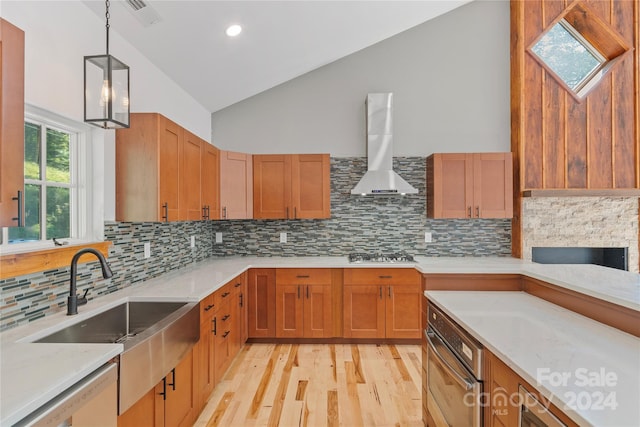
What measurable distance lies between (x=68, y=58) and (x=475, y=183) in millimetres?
3762

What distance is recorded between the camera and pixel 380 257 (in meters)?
3.76

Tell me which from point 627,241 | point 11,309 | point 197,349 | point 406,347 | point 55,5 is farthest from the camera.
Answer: point 627,241

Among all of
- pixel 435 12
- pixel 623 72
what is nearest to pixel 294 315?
pixel 435 12

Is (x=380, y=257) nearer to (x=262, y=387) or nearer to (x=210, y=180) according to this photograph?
(x=262, y=387)

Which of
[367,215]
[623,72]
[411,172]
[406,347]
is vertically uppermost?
[623,72]

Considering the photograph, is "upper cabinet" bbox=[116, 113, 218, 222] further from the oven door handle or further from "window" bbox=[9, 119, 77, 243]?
the oven door handle

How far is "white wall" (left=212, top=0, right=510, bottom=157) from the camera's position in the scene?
3.97 m

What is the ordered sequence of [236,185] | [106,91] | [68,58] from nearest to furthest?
[106,91] → [68,58] → [236,185]

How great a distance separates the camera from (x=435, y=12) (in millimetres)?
3787

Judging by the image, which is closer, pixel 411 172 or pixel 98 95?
pixel 98 95

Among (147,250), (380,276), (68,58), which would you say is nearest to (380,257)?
(380,276)

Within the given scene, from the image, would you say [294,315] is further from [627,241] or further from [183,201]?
[627,241]

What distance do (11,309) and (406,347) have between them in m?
3.25

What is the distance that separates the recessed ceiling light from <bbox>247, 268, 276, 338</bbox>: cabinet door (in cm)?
234
